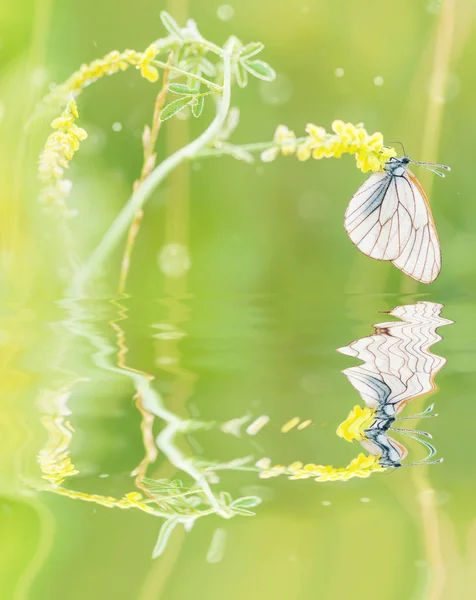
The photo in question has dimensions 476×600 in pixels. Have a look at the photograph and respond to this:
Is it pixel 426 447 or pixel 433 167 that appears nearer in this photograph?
pixel 426 447

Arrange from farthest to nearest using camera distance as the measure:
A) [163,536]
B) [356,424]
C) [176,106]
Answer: [176,106] → [356,424] → [163,536]

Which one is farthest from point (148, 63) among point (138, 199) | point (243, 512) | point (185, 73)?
point (243, 512)

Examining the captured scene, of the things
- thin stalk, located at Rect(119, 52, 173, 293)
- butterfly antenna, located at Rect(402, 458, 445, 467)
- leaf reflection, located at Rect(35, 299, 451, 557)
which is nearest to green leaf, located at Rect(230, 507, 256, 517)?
leaf reflection, located at Rect(35, 299, 451, 557)

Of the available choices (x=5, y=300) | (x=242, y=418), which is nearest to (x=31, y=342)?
(x=5, y=300)

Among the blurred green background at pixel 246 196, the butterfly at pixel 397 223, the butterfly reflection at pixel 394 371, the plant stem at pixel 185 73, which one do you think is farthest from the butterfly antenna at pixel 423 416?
the plant stem at pixel 185 73

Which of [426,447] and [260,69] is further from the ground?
[260,69]

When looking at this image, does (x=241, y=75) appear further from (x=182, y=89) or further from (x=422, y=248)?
(x=422, y=248)

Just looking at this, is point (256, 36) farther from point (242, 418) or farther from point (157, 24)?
point (242, 418)

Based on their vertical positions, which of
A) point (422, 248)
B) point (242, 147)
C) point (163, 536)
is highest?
point (242, 147)
